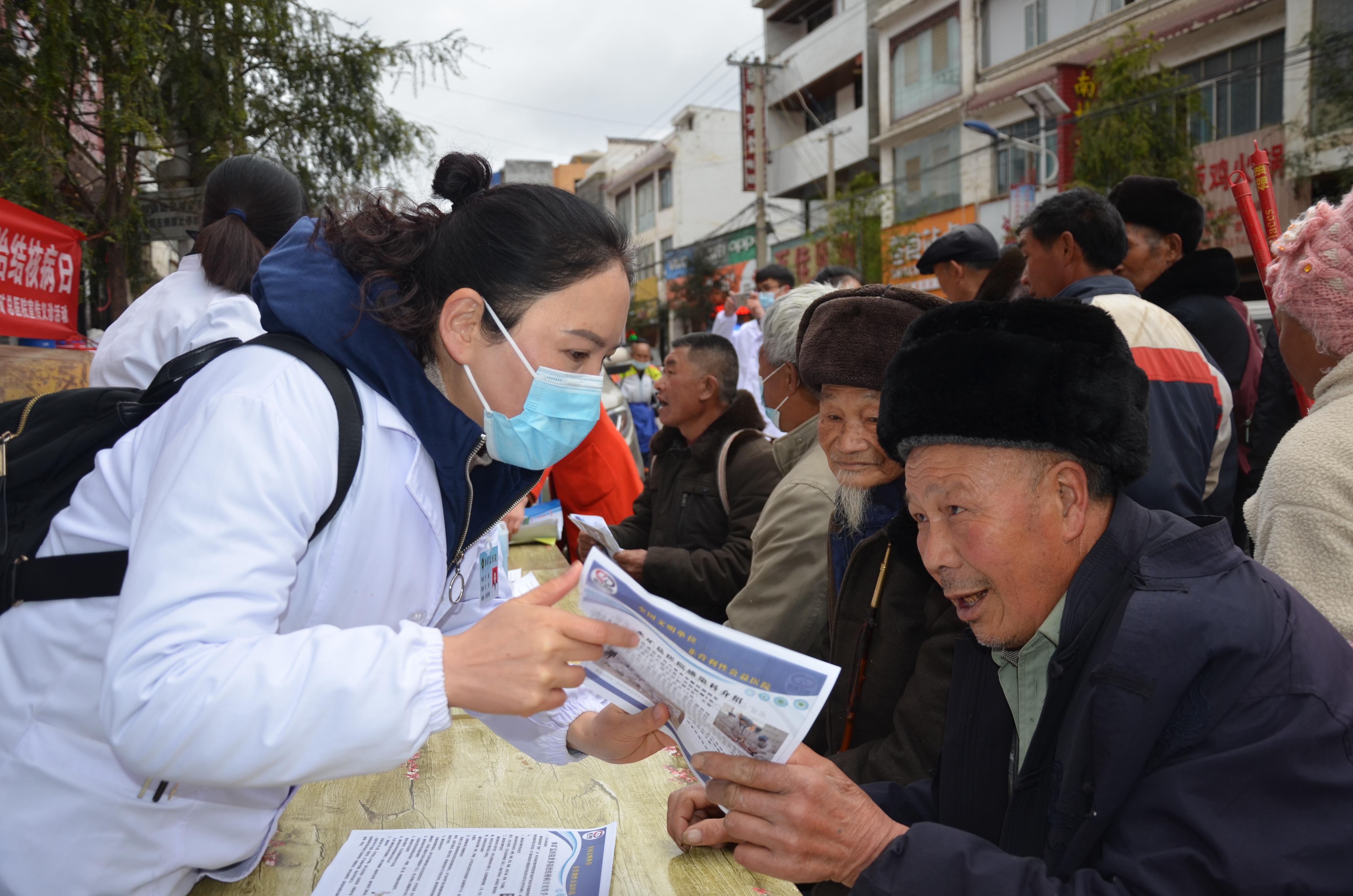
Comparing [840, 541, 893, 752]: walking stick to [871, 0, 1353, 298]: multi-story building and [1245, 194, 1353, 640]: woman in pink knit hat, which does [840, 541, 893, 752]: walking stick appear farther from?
[871, 0, 1353, 298]: multi-story building

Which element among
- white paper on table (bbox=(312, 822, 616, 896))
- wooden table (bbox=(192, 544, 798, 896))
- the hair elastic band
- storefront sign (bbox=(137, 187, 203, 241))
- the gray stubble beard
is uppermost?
storefront sign (bbox=(137, 187, 203, 241))

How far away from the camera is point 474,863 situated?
144 cm

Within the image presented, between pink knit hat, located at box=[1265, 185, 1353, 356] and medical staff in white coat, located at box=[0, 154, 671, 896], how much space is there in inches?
60.8

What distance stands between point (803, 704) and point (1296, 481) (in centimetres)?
124

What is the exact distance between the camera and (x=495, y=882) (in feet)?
4.52

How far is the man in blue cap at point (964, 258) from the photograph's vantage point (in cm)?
Result: 428

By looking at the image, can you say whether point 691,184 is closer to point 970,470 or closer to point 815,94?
point 815,94

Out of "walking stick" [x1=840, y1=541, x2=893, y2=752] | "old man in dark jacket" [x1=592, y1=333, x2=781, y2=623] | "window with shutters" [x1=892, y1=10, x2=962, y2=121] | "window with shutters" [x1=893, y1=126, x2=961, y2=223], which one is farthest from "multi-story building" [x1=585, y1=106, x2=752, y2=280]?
"walking stick" [x1=840, y1=541, x2=893, y2=752]

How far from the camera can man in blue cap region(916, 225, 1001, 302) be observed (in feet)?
14.0

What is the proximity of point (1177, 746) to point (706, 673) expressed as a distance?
57cm

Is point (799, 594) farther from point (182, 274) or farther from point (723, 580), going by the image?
point (182, 274)

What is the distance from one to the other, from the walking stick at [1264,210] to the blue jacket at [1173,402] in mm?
263

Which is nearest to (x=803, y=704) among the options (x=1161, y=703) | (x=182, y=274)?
(x=1161, y=703)

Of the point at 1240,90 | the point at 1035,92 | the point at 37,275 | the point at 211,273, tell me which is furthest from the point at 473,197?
the point at 1035,92
